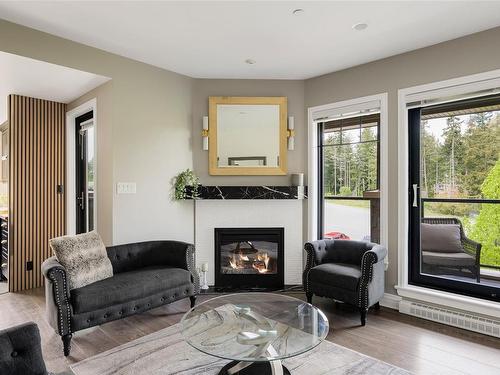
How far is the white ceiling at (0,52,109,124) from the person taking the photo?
117 inches

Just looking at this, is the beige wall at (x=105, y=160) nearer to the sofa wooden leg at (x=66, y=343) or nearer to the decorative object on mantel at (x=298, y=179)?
the sofa wooden leg at (x=66, y=343)

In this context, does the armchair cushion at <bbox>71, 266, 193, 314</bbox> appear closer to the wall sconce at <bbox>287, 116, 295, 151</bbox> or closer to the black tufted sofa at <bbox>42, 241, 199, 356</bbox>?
the black tufted sofa at <bbox>42, 241, 199, 356</bbox>

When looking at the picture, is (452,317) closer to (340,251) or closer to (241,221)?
(340,251)

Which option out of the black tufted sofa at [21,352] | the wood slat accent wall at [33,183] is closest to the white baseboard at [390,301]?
the black tufted sofa at [21,352]

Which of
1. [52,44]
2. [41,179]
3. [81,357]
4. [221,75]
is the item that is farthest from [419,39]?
[41,179]

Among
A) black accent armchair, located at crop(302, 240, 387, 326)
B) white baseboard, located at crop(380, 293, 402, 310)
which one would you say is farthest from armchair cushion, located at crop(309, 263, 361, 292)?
white baseboard, located at crop(380, 293, 402, 310)

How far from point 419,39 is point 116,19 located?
273 centimetres

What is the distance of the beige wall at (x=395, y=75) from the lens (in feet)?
9.36

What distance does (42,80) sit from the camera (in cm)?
343

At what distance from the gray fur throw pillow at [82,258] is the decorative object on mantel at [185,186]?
113 cm

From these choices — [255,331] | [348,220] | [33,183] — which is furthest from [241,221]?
[33,183]

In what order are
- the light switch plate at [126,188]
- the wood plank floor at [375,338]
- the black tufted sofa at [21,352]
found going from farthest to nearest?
the light switch plate at [126,188]
the wood plank floor at [375,338]
the black tufted sofa at [21,352]

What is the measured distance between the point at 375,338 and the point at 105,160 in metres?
3.23

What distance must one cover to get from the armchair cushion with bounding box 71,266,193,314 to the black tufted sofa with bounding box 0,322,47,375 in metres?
1.21
